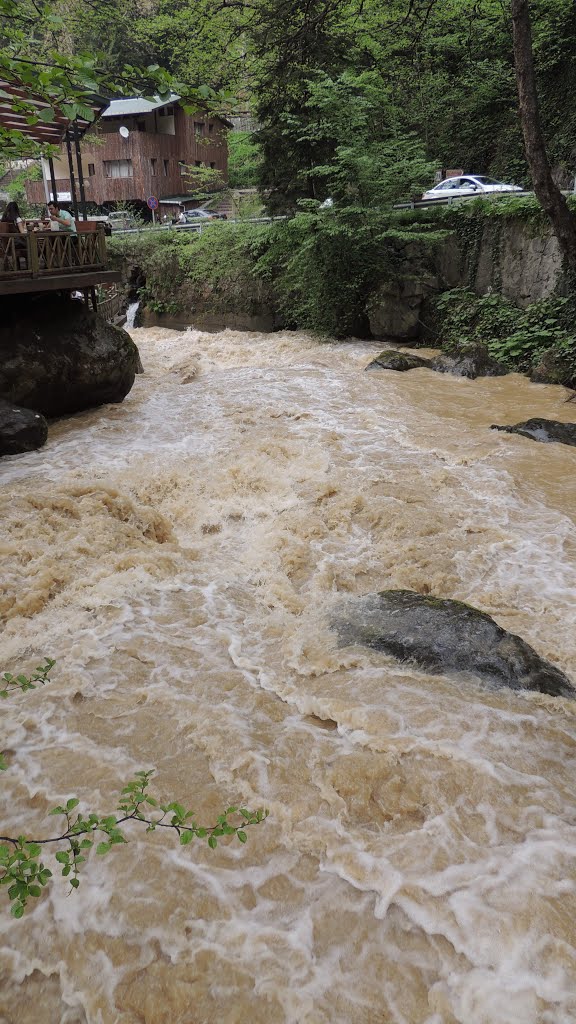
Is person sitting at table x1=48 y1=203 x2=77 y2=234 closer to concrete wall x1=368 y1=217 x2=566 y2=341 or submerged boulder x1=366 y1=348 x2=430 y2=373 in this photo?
submerged boulder x1=366 y1=348 x2=430 y2=373

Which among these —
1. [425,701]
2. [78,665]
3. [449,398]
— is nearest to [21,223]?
[449,398]

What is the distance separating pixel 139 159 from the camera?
35188 millimetres

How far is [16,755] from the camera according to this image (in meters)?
4.37

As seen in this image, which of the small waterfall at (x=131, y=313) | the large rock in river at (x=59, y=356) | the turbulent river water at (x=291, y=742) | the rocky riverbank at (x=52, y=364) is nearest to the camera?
the turbulent river water at (x=291, y=742)

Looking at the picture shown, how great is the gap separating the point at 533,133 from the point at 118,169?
3113 centimetres

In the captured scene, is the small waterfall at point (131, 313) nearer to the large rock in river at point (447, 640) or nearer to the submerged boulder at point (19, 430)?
the submerged boulder at point (19, 430)

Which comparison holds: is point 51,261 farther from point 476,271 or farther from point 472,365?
point 476,271

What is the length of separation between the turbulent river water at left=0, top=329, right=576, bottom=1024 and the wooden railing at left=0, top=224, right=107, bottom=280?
11.1 feet

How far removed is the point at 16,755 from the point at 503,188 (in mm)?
20711

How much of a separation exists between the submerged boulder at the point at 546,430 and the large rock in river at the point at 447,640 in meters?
5.21

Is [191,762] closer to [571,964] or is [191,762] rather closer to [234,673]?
[234,673]

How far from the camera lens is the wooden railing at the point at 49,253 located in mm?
10159

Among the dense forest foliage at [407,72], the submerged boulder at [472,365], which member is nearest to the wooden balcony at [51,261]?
the dense forest foliage at [407,72]

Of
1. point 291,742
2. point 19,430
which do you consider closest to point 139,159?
point 19,430
